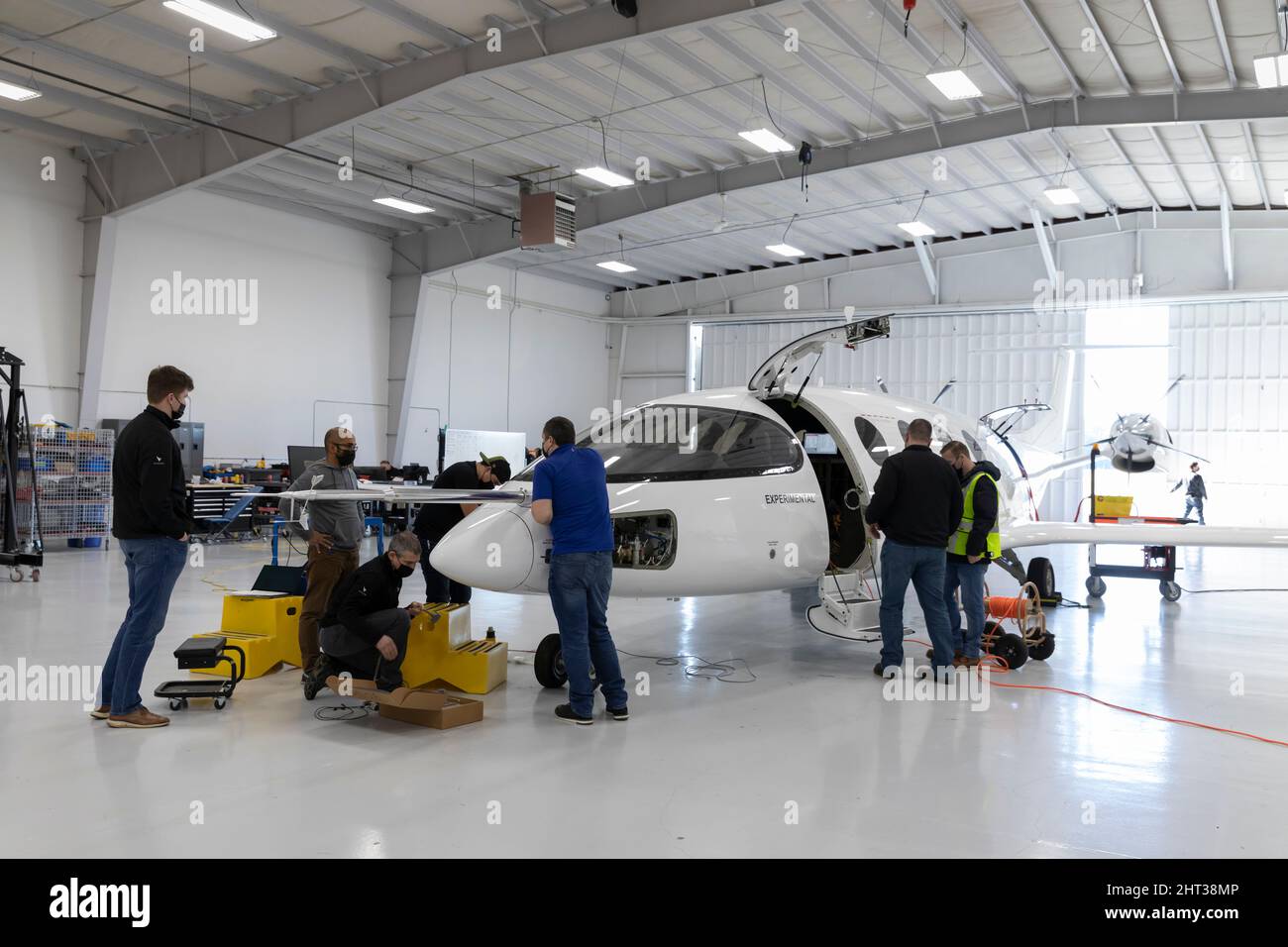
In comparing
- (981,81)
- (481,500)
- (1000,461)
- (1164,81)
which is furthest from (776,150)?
(481,500)

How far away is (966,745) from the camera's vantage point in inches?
203

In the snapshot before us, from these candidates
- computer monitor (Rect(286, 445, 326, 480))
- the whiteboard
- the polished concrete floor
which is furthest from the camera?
the whiteboard

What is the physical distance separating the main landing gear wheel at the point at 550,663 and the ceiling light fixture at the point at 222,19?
9.10 m

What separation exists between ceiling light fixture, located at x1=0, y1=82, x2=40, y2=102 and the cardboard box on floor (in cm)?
1229

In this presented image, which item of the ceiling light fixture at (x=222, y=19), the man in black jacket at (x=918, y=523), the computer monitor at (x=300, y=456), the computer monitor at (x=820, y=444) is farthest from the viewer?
the computer monitor at (x=300, y=456)

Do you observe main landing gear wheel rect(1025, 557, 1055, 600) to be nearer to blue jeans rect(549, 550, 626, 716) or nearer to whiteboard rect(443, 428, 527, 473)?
blue jeans rect(549, 550, 626, 716)

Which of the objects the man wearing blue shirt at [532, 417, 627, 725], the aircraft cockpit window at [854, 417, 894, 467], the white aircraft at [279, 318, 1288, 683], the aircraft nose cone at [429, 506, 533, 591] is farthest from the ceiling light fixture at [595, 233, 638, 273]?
the man wearing blue shirt at [532, 417, 627, 725]

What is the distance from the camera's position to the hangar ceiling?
12008 mm

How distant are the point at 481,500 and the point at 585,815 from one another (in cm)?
239

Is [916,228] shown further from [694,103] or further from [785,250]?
[694,103]

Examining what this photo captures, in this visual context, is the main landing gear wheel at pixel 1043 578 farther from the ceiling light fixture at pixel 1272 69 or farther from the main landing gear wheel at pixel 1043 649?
the ceiling light fixture at pixel 1272 69

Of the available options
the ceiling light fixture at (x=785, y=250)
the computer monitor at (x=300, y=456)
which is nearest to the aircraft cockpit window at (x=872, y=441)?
the computer monitor at (x=300, y=456)

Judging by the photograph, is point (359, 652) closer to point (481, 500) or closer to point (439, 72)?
point (481, 500)

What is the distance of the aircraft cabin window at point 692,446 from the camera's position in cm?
665
